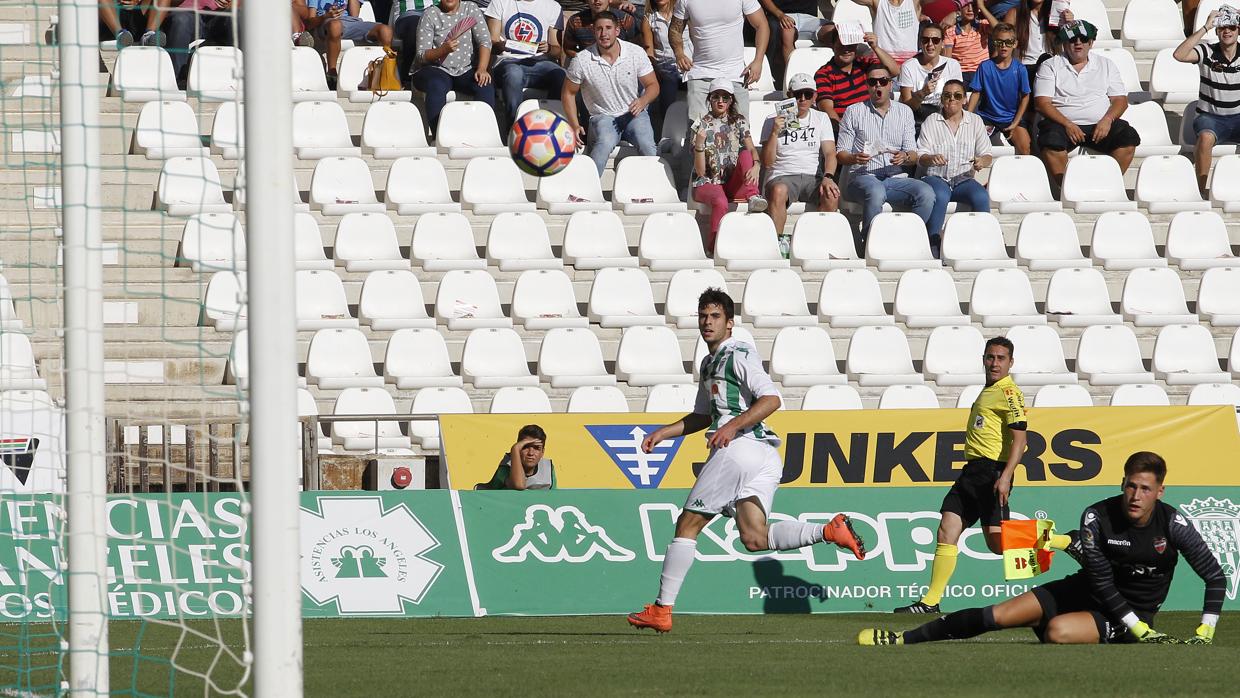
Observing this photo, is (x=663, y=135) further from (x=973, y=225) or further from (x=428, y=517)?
(x=428, y=517)

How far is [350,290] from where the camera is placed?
1495 centimetres

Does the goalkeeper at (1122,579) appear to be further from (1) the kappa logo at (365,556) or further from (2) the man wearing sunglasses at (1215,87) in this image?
(2) the man wearing sunglasses at (1215,87)

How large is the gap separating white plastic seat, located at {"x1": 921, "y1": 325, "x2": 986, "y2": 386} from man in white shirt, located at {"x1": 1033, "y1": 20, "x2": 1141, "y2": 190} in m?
2.48

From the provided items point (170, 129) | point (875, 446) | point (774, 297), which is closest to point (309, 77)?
point (170, 129)

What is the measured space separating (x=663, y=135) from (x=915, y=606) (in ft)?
21.8

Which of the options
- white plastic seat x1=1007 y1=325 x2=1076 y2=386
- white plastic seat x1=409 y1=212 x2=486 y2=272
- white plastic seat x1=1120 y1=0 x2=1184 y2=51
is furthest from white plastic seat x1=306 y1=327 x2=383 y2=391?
white plastic seat x1=1120 y1=0 x2=1184 y2=51

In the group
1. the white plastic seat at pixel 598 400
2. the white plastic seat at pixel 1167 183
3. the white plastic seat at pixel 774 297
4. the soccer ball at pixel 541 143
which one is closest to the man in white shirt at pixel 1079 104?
the white plastic seat at pixel 1167 183

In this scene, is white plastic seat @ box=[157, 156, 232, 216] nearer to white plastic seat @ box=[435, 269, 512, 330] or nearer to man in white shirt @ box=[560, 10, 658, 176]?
white plastic seat @ box=[435, 269, 512, 330]

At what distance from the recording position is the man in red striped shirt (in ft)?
52.4

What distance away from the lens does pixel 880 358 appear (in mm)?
14453

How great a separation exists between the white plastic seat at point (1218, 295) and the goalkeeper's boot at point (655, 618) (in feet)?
25.8

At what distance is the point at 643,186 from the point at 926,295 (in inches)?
106

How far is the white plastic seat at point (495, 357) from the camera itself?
14.1m

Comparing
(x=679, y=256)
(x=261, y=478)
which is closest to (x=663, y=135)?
(x=679, y=256)
